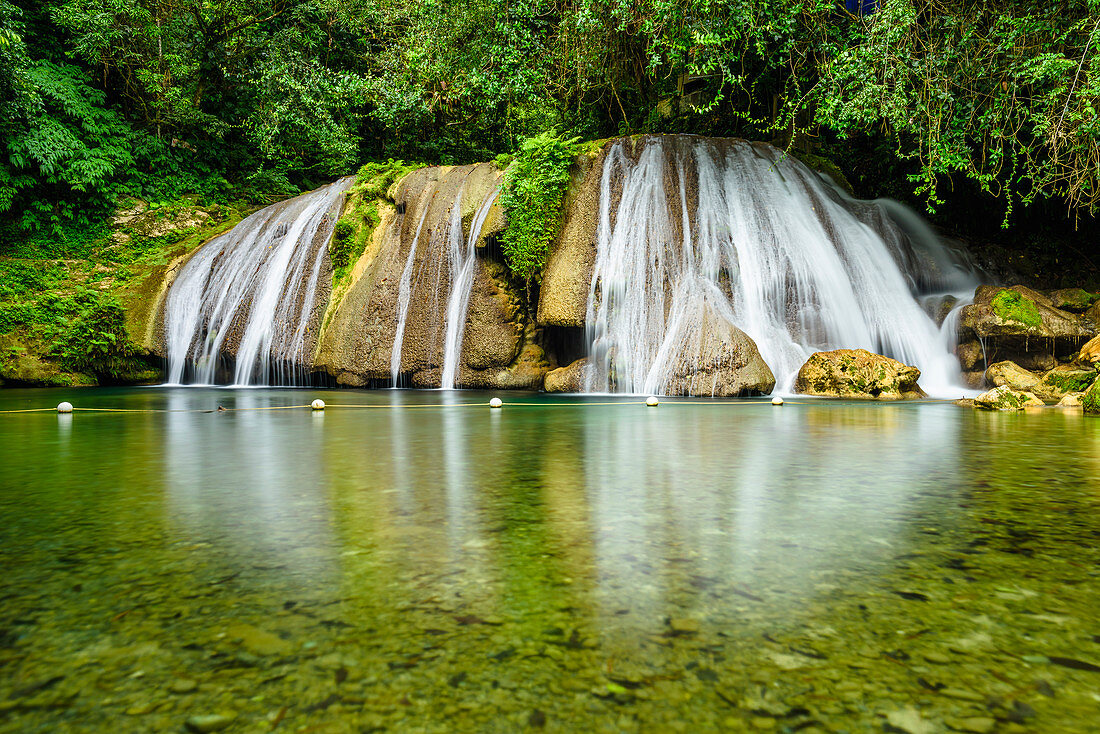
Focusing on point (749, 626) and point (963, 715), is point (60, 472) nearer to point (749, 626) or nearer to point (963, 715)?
point (749, 626)

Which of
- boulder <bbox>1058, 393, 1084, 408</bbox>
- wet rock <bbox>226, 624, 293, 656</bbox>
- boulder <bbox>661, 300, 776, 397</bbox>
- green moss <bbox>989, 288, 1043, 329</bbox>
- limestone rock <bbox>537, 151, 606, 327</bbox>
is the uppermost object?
limestone rock <bbox>537, 151, 606, 327</bbox>

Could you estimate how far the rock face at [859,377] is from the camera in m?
9.05

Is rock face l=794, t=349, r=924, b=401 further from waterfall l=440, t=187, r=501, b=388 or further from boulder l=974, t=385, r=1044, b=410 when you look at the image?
waterfall l=440, t=187, r=501, b=388

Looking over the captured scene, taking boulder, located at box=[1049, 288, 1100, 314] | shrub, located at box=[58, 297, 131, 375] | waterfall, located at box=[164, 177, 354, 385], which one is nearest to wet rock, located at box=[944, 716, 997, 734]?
boulder, located at box=[1049, 288, 1100, 314]

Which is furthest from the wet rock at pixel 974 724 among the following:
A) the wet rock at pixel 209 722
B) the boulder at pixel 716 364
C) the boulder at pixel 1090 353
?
the boulder at pixel 1090 353

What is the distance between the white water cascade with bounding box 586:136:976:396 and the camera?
35.0 ft

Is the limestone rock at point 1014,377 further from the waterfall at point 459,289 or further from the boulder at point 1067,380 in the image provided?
the waterfall at point 459,289

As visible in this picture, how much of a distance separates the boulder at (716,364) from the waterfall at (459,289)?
4337 millimetres

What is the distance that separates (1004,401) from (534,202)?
7.93 m

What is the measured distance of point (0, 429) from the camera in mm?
5590

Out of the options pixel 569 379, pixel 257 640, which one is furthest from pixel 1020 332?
pixel 257 640

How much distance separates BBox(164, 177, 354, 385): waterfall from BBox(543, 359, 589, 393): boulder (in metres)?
5.55

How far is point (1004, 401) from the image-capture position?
23.4ft

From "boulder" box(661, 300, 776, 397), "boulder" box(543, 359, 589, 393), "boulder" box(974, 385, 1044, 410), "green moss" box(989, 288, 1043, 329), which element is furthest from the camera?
"boulder" box(543, 359, 589, 393)
